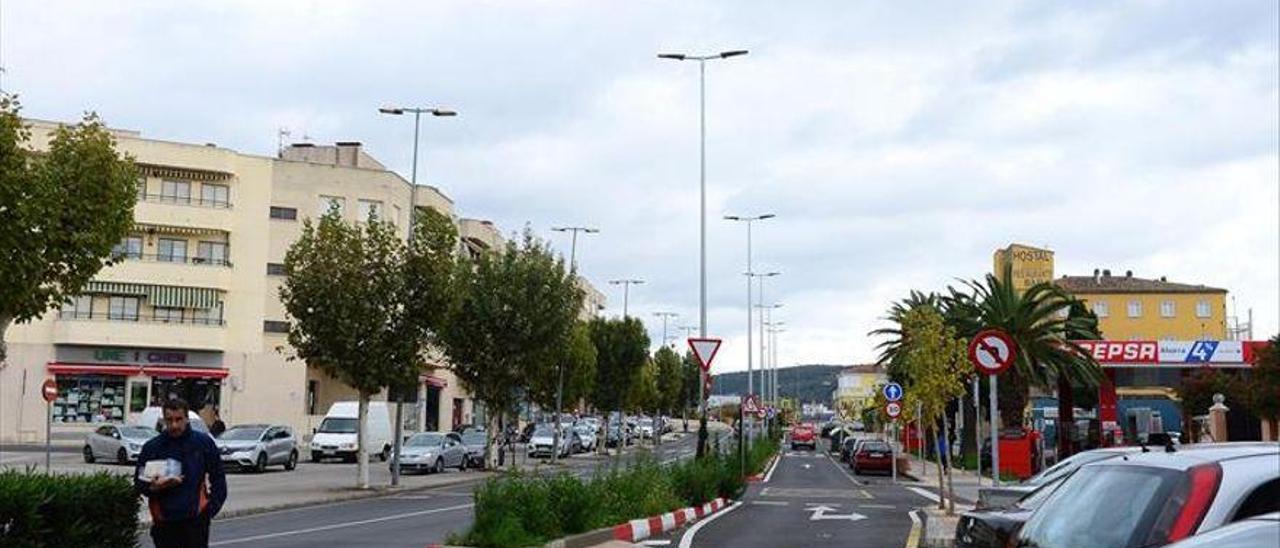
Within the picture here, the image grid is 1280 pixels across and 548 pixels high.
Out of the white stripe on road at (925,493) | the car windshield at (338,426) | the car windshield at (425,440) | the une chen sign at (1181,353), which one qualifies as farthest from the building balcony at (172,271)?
the une chen sign at (1181,353)

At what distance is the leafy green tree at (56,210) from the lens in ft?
52.0

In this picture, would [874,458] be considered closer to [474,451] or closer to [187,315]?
[474,451]

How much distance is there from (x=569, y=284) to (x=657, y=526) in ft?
78.3

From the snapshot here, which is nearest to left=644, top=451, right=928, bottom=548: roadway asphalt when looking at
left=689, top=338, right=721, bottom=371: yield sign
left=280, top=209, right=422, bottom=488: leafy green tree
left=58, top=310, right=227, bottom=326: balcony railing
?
left=689, top=338, right=721, bottom=371: yield sign

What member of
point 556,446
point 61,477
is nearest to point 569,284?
point 556,446

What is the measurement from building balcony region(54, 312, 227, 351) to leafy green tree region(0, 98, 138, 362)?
3987 cm

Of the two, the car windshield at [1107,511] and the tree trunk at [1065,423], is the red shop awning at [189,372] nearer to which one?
the tree trunk at [1065,423]

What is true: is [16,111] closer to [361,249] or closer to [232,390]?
[361,249]

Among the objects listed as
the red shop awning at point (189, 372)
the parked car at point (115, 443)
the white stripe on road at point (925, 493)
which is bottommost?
the white stripe on road at point (925, 493)

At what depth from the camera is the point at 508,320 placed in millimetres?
41062

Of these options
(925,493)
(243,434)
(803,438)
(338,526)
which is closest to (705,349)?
(338,526)

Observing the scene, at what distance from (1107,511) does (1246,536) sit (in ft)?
6.41

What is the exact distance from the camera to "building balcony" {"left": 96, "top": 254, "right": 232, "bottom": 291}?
189 ft

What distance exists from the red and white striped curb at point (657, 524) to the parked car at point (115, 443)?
24.0 metres
